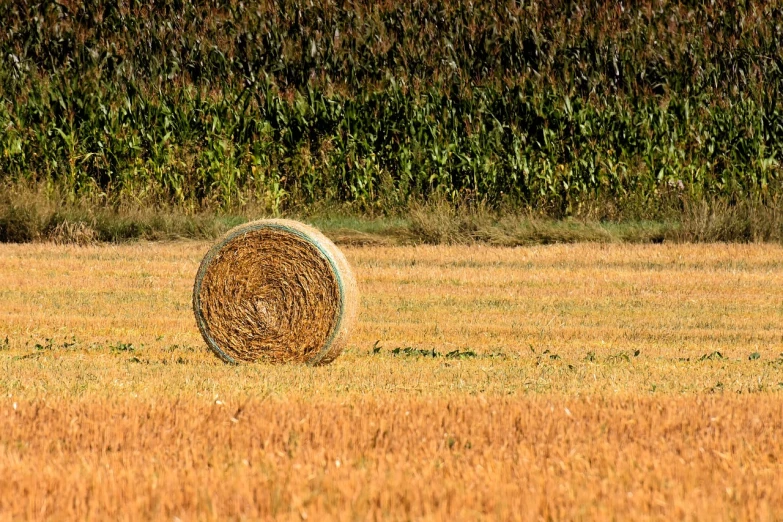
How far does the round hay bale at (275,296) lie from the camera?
9.80 m

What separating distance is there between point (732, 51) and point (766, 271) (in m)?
8.00

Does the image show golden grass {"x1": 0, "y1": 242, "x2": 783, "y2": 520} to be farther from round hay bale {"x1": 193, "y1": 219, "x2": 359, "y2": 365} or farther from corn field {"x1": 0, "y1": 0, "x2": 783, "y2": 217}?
corn field {"x1": 0, "y1": 0, "x2": 783, "y2": 217}

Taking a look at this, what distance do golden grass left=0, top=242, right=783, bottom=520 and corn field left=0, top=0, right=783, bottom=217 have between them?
5970 millimetres

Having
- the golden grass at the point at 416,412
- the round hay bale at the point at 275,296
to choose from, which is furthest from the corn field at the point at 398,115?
the round hay bale at the point at 275,296

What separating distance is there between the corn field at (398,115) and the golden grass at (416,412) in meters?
5.97

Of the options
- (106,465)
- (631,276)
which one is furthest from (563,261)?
(106,465)

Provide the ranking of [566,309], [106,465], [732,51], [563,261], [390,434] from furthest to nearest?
[732,51] → [563,261] → [566,309] → [390,434] → [106,465]

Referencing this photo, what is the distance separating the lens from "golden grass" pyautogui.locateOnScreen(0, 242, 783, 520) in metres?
5.13

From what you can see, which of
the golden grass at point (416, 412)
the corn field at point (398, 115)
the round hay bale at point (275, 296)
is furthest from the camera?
the corn field at point (398, 115)

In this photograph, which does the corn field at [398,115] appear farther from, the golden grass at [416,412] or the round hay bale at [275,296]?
the round hay bale at [275,296]

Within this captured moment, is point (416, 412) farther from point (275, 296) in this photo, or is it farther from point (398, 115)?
point (398, 115)

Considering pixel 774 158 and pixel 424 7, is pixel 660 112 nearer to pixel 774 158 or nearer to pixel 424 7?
pixel 774 158

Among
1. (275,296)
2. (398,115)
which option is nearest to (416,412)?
(275,296)

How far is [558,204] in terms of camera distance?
20.0 meters
